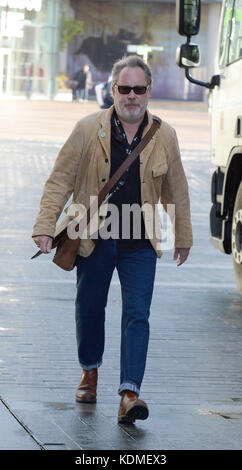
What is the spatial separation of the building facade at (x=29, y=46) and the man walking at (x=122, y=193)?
57.5m

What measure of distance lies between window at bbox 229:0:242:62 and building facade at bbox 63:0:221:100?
6473 centimetres

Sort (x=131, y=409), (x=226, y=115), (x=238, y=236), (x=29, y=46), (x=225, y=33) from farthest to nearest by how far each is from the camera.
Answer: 1. (x=29, y=46)
2. (x=225, y=33)
3. (x=226, y=115)
4. (x=238, y=236)
5. (x=131, y=409)

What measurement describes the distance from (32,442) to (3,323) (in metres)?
3.25

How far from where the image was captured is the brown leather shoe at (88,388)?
611 centimetres

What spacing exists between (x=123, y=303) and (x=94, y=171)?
2.14 ft

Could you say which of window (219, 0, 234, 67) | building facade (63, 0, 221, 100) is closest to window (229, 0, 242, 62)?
window (219, 0, 234, 67)

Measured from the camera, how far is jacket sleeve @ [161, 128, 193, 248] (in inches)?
237

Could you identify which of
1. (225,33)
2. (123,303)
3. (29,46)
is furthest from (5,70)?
(123,303)

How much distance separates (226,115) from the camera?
1014 cm

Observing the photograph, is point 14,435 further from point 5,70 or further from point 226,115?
point 5,70
